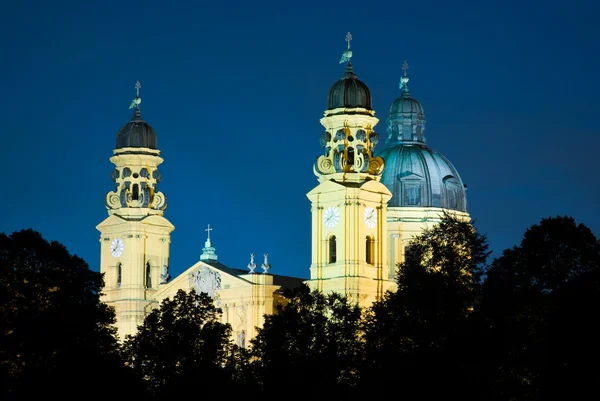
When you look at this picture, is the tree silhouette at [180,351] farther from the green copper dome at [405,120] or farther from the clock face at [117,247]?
the green copper dome at [405,120]

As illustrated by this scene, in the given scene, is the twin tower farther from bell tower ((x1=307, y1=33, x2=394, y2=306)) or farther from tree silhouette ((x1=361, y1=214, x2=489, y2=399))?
tree silhouette ((x1=361, y1=214, x2=489, y2=399))

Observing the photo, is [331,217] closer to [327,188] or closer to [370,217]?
[327,188]

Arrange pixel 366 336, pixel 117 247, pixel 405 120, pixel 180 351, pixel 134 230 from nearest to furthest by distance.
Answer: pixel 180 351
pixel 366 336
pixel 134 230
pixel 117 247
pixel 405 120

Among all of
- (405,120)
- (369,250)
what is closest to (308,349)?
(369,250)

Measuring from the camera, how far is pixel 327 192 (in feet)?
388

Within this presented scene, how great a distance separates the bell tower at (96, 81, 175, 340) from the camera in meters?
129

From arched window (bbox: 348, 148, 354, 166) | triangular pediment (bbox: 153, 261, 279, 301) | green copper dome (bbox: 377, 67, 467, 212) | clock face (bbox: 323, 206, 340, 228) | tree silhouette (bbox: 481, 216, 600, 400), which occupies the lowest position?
tree silhouette (bbox: 481, 216, 600, 400)

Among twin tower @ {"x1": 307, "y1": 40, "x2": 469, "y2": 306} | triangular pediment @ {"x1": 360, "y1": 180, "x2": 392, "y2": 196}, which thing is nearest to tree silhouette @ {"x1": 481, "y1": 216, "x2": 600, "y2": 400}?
twin tower @ {"x1": 307, "y1": 40, "x2": 469, "y2": 306}

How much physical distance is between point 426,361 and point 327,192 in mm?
32215

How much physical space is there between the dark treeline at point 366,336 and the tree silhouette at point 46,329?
0.08 m

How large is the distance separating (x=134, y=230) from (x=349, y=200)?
726 inches

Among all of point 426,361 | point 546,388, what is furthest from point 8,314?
point 546,388

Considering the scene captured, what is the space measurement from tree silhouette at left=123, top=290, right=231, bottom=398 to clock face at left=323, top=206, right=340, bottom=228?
2243cm

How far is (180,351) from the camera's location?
92.4m
